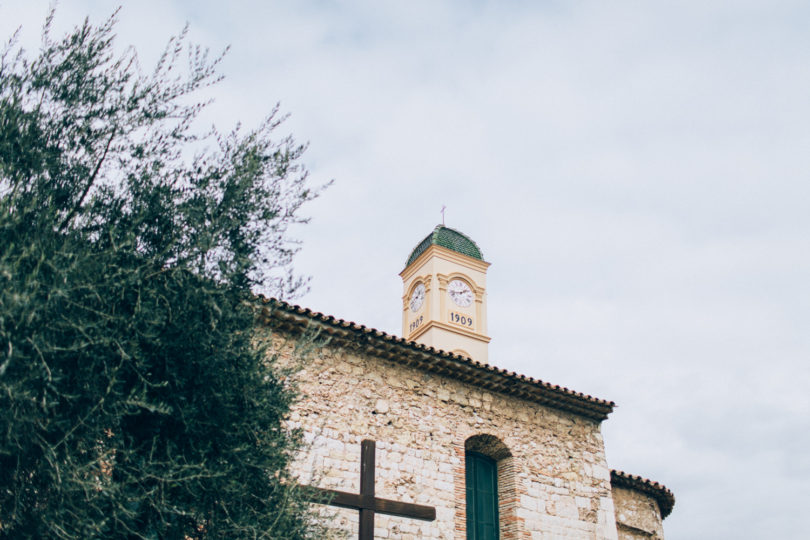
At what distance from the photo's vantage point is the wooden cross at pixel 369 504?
9188 mm

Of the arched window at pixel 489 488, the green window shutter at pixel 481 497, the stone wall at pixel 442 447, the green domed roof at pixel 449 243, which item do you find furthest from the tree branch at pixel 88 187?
the green domed roof at pixel 449 243

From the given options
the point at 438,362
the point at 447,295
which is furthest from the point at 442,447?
the point at 447,295

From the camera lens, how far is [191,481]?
5453 mm

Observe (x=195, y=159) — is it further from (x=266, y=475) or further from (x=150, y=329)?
(x=266, y=475)

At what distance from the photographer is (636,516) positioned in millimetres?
13438

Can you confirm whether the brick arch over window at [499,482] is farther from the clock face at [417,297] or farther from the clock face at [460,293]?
the clock face at [417,297]

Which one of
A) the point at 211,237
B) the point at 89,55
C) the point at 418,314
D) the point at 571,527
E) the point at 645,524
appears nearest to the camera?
the point at 211,237

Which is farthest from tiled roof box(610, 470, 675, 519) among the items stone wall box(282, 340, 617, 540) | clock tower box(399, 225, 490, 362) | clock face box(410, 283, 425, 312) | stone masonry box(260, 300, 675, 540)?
clock face box(410, 283, 425, 312)

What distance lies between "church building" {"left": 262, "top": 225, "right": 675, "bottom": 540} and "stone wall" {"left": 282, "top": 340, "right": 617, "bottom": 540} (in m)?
0.02

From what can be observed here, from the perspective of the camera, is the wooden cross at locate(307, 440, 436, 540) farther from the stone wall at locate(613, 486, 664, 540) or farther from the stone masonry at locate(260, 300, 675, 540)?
the stone wall at locate(613, 486, 664, 540)

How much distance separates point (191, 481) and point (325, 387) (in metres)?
4.46

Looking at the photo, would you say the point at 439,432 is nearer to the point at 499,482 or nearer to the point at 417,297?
the point at 499,482

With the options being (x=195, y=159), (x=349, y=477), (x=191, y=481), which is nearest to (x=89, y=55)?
(x=195, y=159)

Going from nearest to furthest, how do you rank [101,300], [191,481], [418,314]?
[101,300], [191,481], [418,314]
